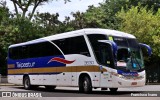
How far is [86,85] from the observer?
68.9 feet

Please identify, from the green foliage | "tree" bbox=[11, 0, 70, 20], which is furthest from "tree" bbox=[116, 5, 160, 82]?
"tree" bbox=[11, 0, 70, 20]

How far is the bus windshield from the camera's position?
2002 cm

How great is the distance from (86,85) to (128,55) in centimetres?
282

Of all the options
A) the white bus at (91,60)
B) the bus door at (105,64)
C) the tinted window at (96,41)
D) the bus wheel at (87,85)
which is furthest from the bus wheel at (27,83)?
the bus door at (105,64)

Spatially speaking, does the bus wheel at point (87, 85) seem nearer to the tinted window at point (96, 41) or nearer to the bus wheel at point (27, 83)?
the tinted window at point (96, 41)

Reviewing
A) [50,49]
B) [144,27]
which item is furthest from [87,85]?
[144,27]

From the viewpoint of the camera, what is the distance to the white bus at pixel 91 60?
19.9m

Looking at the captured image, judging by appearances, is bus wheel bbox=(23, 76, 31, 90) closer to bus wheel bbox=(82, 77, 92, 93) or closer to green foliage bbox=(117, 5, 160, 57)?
bus wheel bbox=(82, 77, 92, 93)

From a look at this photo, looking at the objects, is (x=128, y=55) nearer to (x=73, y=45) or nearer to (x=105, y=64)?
(x=105, y=64)

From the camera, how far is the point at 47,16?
50500 millimetres

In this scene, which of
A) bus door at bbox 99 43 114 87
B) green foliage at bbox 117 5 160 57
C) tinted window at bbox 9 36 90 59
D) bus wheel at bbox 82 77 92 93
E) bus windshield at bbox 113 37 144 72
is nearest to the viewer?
bus door at bbox 99 43 114 87

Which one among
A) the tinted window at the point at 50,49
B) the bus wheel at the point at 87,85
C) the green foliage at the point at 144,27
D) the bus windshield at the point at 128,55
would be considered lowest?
the bus wheel at the point at 87,85

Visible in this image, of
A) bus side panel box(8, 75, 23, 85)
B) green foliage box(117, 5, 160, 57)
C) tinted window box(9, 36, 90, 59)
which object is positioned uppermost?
green foliage box(117, 5, 160, 57)

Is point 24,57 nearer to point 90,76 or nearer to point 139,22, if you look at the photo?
point 90,76
